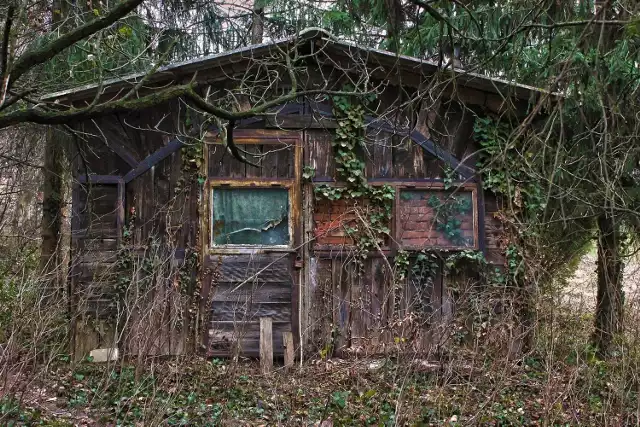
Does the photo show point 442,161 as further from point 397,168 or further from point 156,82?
point 156,82

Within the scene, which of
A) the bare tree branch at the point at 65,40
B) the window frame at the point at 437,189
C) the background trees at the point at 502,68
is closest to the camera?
the bare tree branch at the point at 65,40

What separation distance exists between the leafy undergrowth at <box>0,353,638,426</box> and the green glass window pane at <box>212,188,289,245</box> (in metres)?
1.76

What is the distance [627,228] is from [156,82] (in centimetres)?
707

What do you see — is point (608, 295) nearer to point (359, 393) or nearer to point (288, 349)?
point (359, 393)

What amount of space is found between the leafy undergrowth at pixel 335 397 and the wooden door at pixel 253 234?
1.08 metres

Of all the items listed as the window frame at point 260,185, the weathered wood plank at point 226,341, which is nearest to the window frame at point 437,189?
the window frame at point 260,185

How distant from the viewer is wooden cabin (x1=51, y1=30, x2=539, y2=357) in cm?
776

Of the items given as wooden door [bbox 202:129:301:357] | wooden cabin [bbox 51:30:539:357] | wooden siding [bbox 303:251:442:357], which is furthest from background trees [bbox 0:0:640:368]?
wooden siding [bbox 303:251:442:357]

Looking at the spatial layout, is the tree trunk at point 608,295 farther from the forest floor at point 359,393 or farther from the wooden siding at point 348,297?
the wooden siding at point 348,297

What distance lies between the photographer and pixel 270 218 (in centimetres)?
792

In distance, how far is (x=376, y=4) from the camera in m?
6.46

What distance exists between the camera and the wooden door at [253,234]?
7.83 m

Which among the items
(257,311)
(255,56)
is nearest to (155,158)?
(255,56)

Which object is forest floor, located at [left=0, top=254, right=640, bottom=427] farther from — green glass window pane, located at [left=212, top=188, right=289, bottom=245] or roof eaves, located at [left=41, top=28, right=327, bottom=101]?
roof eaves, located at [left=41, top=28, right=327, bottom=101]
